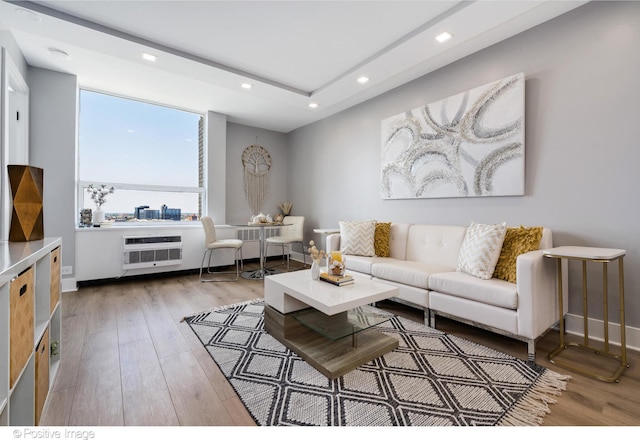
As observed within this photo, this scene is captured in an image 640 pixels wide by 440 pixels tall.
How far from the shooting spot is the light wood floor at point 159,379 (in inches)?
54.4

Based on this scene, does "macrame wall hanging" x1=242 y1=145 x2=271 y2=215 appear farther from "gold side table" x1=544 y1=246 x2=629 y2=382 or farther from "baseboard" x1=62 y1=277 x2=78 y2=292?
"gold side table" x1=544 y1=246 x2=629 y2=382

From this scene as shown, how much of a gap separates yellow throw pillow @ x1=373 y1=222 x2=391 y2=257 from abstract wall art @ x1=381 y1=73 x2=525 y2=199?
474mm

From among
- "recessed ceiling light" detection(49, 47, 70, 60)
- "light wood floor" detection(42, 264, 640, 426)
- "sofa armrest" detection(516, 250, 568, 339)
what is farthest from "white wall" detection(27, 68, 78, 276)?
"sofa armrest" detection(516, 250, 568, 339)

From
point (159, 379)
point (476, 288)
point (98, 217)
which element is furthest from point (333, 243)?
point (98, 217)

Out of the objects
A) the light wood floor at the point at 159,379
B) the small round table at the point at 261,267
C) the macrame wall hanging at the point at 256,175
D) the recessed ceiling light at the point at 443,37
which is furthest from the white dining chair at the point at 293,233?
the recessed ceiling light at the point at 443,37

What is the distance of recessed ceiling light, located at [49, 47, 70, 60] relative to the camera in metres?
2.90

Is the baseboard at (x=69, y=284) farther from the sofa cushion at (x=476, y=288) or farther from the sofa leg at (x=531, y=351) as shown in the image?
the sofa leg at (x=531, y=351)

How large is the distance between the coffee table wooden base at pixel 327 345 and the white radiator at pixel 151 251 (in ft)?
8.38

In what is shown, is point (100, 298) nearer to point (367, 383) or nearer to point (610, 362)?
point (367, 383)

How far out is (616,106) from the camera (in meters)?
2.11

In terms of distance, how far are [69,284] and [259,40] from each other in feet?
12.0

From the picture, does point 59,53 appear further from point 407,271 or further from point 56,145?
point 407,271
